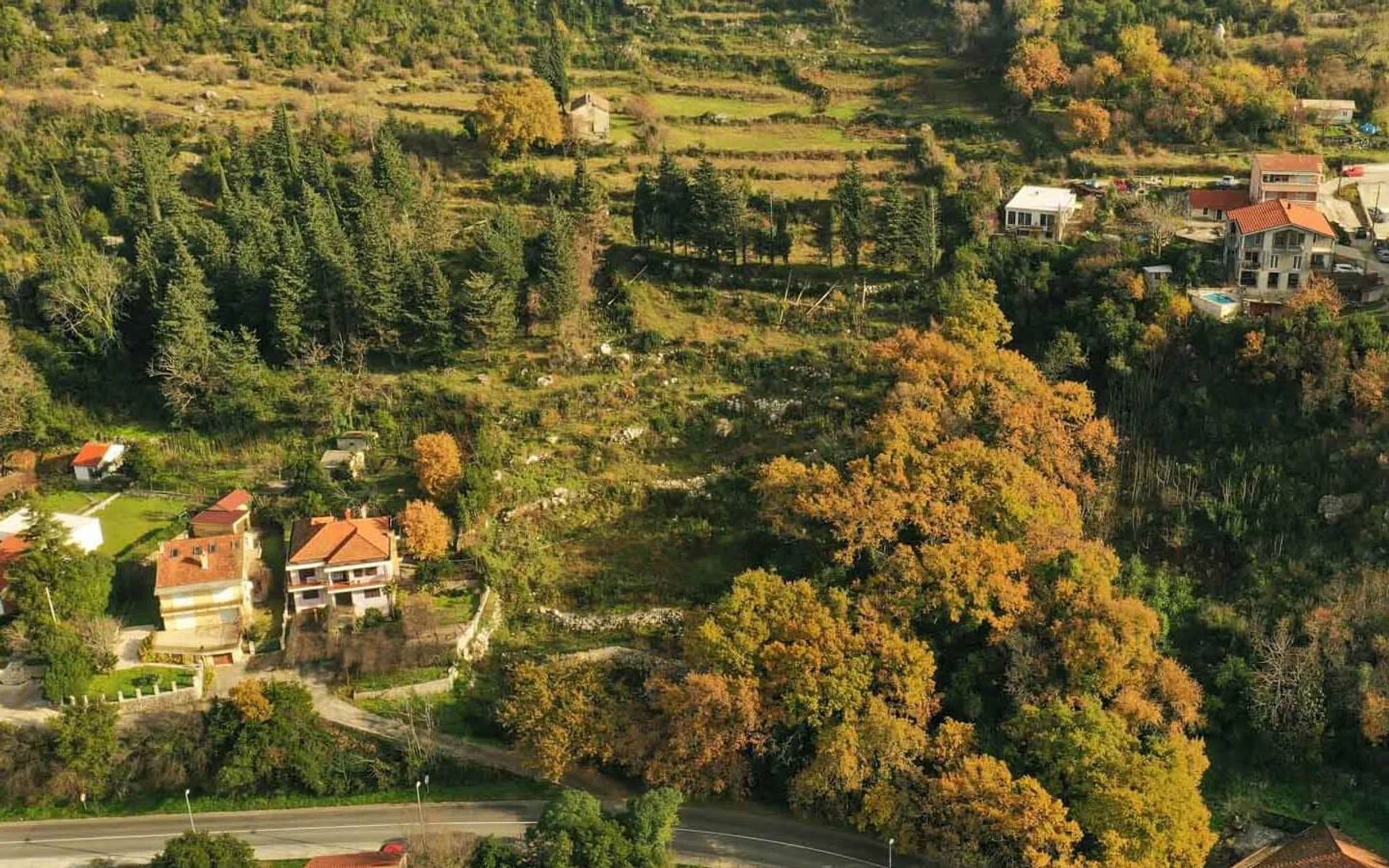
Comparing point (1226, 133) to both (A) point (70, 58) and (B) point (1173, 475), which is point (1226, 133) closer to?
(B) point (1173, 475)

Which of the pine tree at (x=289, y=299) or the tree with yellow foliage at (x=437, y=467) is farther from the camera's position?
the pine tree at (x=289, y=299)

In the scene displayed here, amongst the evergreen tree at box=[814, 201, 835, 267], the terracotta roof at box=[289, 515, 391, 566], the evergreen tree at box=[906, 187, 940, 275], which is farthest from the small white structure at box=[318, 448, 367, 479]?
the evergreen tree at box=[906, 187, 940, 275]

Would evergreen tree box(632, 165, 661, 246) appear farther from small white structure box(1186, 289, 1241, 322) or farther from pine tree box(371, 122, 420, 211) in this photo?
small white structure box(1186, 289, 1241, 322)

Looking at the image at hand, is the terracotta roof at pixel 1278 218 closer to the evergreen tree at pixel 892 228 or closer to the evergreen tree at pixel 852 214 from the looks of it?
the evergreen tree at pixel 892 228

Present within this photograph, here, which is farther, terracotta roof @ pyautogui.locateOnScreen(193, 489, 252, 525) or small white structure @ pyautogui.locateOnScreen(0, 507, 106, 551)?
terracotta roof @ pyautogui.locateOnScreen(193, 489, 252, 525)

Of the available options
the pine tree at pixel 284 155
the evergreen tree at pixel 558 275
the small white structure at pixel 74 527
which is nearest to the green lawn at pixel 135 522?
the small white structure at pixel 74 527

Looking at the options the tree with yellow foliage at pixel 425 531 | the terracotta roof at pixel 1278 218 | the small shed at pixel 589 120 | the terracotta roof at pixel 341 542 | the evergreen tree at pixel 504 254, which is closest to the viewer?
the terracotta roof at pixel 341 542
